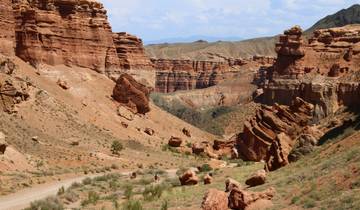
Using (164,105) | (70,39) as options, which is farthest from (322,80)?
(164,105)

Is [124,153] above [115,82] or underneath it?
underneath

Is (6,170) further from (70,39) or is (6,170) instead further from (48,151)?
(70,39)

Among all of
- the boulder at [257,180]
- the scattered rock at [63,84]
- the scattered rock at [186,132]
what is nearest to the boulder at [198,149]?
the scattered rock at [186,132]

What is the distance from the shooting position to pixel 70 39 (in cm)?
6494

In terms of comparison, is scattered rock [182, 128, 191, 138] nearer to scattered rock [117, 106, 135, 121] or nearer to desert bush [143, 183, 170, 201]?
scattered rock [117, 106, 135, 121]

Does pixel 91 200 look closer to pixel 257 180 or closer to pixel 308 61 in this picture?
pixel 257 180

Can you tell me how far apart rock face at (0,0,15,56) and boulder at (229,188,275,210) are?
4175 centimetres

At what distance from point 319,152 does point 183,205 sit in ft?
24.6

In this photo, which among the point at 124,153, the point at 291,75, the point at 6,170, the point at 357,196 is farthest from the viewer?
the point at 291,75

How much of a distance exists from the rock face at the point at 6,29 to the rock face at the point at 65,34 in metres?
1.18

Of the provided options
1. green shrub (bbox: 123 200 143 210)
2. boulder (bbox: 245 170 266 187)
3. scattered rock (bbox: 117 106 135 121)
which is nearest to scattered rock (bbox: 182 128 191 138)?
scattered rock (bbox: 117 106 135 121)

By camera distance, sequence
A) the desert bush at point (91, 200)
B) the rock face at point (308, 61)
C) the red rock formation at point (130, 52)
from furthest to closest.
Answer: the rock face at point (308, 61)
the red rock formation at point (130, 52)
the desert bush at point (91, 200)

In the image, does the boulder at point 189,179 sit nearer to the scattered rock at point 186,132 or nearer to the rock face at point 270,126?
the rock face at point 270,126

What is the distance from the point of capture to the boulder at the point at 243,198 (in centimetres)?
1938
